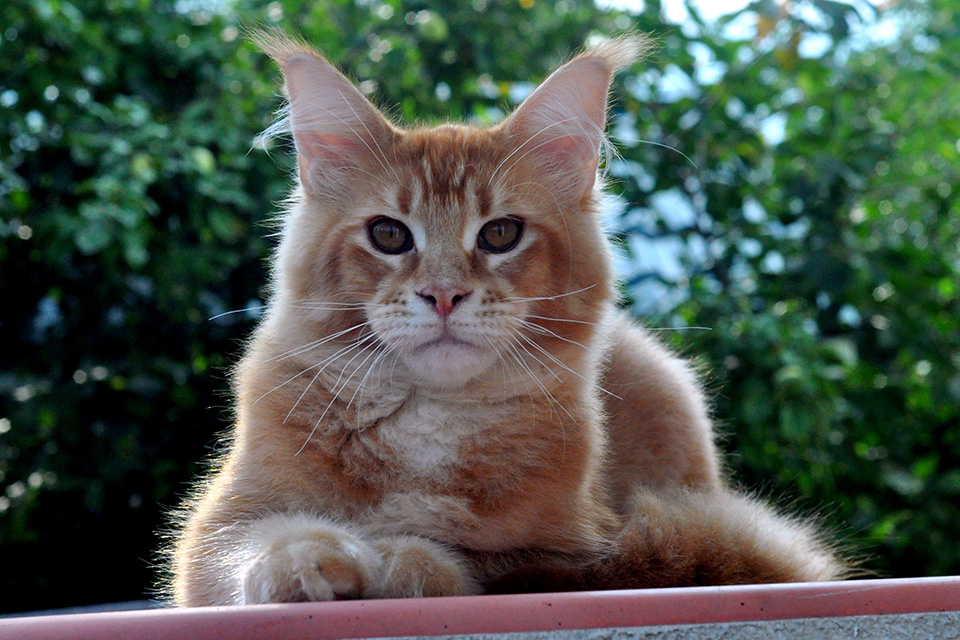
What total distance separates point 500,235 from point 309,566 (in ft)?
2.31

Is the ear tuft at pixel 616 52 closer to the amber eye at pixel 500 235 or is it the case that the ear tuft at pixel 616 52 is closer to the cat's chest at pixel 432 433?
the amber eye at pixel 500 235

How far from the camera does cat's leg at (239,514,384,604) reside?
1119mm

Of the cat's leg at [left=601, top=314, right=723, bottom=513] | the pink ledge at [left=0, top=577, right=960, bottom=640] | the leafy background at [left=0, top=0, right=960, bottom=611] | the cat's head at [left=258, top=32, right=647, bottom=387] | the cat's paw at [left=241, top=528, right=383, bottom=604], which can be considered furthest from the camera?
the leafy background at [left=0, top=0, right=960, bottom=611]

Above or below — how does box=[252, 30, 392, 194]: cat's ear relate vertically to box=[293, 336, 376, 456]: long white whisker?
above

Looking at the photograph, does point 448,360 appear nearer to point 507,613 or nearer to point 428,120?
point 507,613

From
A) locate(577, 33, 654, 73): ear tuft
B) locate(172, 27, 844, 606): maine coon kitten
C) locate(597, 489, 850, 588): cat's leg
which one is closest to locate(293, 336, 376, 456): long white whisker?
locate(172, 27, 844, 606): maine coon kitten

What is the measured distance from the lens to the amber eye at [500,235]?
1.55 metres

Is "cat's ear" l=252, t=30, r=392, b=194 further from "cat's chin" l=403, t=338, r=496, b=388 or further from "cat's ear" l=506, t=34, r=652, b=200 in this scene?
"cat's chin" l=403, t=338, r=496, b=388

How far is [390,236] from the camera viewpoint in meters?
1.54

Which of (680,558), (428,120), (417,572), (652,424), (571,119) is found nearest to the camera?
(417,572)

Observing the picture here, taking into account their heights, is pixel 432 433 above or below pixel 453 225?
below

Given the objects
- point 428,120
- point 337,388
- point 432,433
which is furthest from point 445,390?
point 428,120

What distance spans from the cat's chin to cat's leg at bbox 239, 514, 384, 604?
12.5 inches

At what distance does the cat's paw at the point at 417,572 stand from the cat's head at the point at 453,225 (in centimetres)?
30
